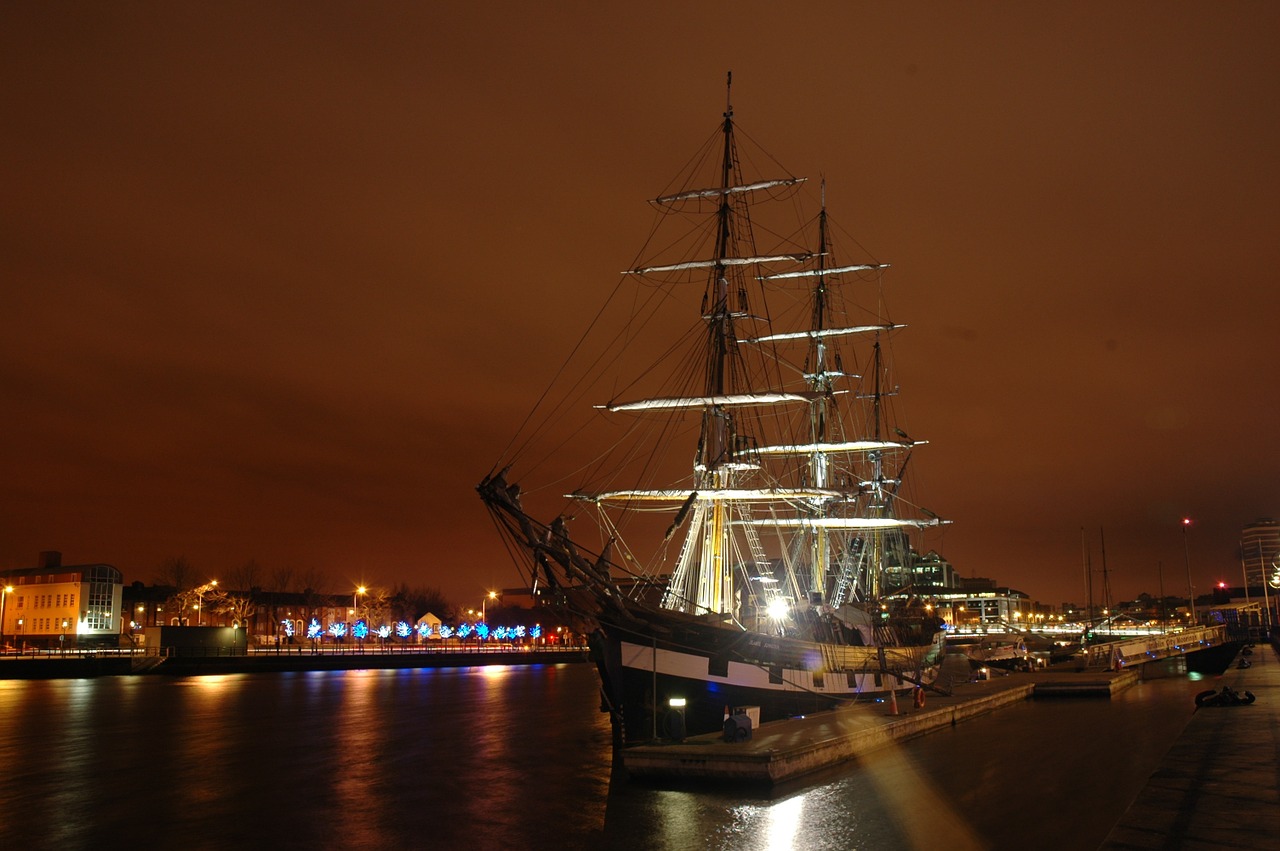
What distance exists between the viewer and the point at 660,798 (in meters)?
23.8

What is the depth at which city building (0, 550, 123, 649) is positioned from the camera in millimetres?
122938

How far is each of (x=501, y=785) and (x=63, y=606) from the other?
386 ft

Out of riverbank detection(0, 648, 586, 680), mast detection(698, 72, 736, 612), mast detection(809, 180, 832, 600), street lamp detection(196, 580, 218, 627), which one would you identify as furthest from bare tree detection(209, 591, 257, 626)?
mast detection(698, 72, 736, 612)

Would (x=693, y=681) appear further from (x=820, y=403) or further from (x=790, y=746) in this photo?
(x=820, y=403)

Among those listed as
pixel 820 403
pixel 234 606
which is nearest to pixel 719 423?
pixel 820 403

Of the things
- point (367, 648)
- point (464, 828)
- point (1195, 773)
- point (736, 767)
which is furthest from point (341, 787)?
point (367, 648)

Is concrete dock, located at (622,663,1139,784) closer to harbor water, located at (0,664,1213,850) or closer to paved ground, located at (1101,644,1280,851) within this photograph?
harbor water, located at (0,664,1213,850)

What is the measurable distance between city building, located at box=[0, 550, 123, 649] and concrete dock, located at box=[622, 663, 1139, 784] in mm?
106735

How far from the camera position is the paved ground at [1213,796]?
53.0ft

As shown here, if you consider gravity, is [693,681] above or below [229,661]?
above

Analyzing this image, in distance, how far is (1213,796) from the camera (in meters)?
19.5

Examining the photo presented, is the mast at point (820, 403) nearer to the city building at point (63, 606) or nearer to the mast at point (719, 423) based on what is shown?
the mast at point (719, 423)

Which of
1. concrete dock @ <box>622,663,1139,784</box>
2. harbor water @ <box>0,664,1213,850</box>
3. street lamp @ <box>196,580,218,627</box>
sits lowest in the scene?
harbor water @ <box>0,664,1213,850</box>

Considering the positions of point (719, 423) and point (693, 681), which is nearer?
point (693, 681)
